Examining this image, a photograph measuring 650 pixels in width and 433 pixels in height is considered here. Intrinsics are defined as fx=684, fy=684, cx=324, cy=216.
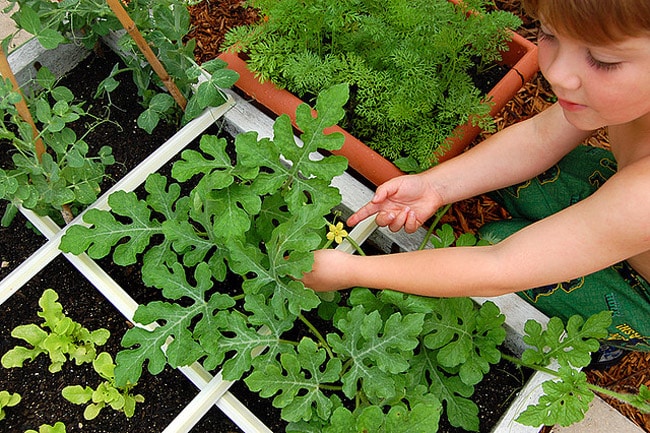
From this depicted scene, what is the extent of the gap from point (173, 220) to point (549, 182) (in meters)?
1.19

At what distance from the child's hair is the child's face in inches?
1.0

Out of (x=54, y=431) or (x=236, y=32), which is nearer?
(x=54, y=431)

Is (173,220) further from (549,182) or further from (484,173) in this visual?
(549,182)

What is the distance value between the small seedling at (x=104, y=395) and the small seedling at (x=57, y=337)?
0.07 m

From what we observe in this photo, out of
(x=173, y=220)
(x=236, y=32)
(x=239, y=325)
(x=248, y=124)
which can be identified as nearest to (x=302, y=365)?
(x=239, y=325)

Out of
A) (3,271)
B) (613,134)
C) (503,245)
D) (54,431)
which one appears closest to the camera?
(503,245)

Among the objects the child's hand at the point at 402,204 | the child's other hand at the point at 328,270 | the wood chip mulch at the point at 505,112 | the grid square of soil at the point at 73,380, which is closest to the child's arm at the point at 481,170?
the child's hand at the point at 402,204

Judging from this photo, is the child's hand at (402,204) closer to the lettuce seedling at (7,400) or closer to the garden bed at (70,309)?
the garden bed at (70,309)

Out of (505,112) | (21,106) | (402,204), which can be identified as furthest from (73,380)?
(505,112)

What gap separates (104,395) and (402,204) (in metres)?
1.03

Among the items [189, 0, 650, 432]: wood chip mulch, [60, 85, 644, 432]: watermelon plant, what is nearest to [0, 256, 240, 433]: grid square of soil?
[60, 85, 644, 432]: watermelon plant

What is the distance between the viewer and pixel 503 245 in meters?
1.75

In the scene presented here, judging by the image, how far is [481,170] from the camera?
2111 mm

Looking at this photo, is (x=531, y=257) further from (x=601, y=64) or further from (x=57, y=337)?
(x=57, y=337)
